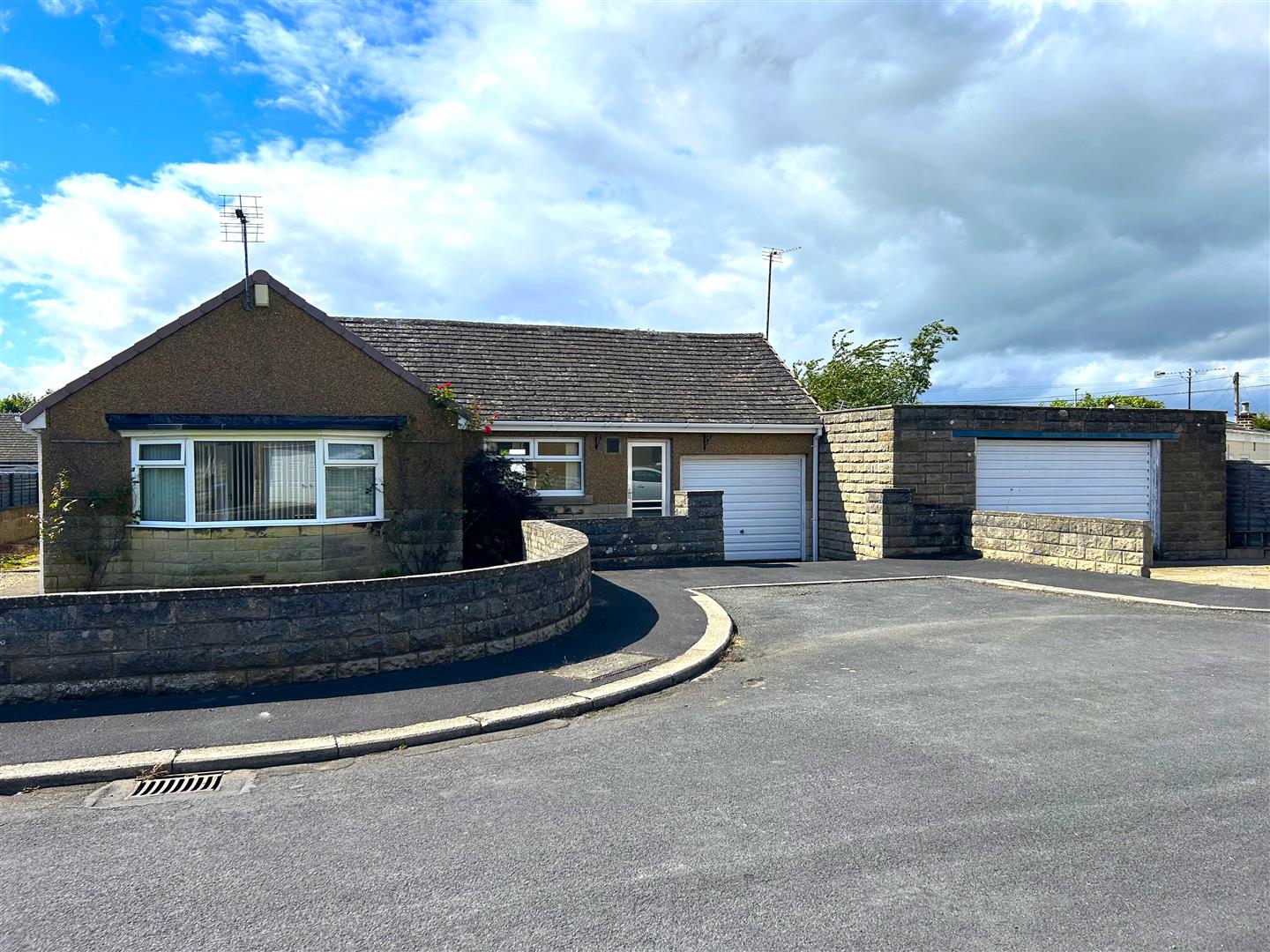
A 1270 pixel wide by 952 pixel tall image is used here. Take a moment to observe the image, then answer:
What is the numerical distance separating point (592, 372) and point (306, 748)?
13979mm

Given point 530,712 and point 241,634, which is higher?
point 241,634

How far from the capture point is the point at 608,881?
3.83m

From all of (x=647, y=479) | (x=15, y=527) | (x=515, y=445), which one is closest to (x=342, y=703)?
(x=515, y=445)

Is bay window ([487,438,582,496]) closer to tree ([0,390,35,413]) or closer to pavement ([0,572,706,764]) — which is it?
pavement ([0,572,706,764])

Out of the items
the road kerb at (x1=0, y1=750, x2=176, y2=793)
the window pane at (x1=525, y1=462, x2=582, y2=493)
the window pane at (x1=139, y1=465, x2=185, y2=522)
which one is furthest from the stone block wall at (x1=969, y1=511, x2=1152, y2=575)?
the window pane at (x1=139, y1=465, x2=185, y2=522)

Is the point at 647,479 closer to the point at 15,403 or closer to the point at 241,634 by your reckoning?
the point at 241,634

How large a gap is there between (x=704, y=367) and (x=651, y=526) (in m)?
6.88

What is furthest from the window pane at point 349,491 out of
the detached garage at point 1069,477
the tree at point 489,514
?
the detached garage at point 1069,477

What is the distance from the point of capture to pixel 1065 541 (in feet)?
46.0

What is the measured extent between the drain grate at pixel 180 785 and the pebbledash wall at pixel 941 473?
12.7 meters

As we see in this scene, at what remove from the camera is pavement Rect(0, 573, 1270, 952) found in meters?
3.48

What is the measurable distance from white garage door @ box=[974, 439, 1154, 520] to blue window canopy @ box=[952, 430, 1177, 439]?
15cm

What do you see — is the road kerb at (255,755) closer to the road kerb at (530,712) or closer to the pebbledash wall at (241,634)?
the road kerb at (530,712)

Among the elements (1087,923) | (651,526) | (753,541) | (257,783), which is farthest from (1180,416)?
(257,783)
